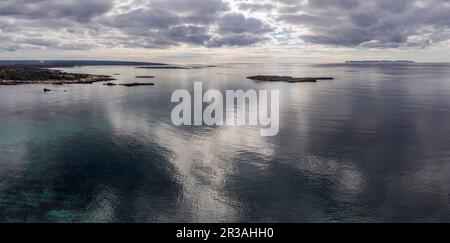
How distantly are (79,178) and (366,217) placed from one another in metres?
33.0

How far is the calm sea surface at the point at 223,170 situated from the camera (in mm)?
34969

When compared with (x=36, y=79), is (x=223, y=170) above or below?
below

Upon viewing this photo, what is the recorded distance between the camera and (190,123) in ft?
249

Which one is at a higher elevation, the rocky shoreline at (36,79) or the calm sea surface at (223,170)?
the rocky shoreline at (36,79)

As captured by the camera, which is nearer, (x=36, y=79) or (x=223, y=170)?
(x=223, y=170)

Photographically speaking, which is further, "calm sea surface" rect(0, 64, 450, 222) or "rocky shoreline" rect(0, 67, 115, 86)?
"rocky shoreline" rect(0, 67, 115, 86)

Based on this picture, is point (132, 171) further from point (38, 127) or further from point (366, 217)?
point (38, 127)

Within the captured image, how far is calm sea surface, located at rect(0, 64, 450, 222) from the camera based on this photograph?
3497cm

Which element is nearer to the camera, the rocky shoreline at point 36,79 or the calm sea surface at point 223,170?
the calm sea surface at point 223,170

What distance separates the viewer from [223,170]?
45.9 m

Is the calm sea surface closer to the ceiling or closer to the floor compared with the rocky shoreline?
closer to the floor
